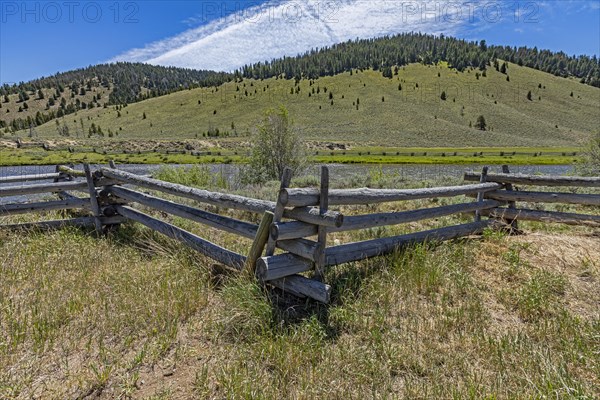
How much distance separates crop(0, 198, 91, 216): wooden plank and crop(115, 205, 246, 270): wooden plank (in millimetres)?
1338

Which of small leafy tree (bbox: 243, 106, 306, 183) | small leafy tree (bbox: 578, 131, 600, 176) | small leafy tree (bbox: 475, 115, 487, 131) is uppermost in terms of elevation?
small leafy tree (bbox: 243, 106, 306, 183)

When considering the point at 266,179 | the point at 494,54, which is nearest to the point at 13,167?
the point at 266,179

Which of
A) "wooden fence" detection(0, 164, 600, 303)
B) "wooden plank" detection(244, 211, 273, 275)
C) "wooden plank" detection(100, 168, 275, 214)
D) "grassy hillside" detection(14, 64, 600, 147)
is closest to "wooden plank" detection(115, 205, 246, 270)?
"wooden fence" detection(0, 164, 600, 303)

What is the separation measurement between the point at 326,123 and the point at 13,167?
57947 millimetres

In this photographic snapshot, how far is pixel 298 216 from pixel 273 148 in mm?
14878

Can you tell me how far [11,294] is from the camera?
431 centimetres

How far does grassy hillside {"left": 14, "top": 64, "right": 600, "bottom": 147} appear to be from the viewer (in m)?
72.7

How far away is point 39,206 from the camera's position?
7.22 meters

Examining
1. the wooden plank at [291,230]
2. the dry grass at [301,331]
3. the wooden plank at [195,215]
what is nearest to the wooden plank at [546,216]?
the dry grass at [301,331]

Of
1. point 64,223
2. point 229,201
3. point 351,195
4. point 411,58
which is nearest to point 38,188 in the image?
point 64,223

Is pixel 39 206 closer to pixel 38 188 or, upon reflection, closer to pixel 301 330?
pixel 38 188

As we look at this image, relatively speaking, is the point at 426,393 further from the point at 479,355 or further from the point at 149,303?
the point at 149,303

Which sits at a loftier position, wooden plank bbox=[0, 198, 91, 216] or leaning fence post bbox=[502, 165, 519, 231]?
wooden plank bbox=[0, 198, 91, 216]

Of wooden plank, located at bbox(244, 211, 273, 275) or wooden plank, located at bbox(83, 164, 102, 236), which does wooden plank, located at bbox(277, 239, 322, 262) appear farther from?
wooden plank, located at bbox(83, 164, 102, 236)
